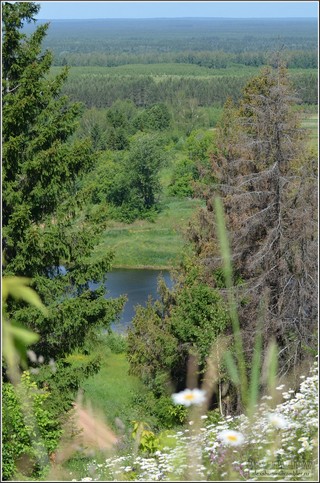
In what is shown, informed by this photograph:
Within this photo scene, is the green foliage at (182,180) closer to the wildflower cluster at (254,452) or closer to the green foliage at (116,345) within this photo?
the green foliage at (116,345)

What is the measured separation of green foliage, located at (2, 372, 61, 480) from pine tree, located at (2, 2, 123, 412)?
2.69 metres

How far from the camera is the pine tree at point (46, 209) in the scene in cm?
909

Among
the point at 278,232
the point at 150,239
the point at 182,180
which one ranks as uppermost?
the point at 182,180

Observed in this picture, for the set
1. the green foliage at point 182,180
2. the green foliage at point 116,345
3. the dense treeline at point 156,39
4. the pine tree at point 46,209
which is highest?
the dense treeline at point 156,39

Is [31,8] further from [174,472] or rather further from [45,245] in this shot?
[174,472]

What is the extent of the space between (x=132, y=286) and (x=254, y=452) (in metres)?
22.6

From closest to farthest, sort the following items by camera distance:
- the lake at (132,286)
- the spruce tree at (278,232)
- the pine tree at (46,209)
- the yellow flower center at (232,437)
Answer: the yellow flower center at (232,437) < the pine tree at (46,209) < the spruce tree at (278,232) < the lake at (132,286)

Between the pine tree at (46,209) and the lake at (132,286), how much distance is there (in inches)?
401

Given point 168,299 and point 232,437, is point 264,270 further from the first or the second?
point 232,437

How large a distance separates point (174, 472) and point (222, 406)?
845cm

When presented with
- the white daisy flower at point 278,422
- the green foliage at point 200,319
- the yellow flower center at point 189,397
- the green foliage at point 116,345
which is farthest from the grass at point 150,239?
the yellow flower center at point 189,397

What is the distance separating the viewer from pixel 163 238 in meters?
33.6

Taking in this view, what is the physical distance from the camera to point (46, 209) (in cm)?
980

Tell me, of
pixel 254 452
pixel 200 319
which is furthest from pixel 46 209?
pixel 254 452
